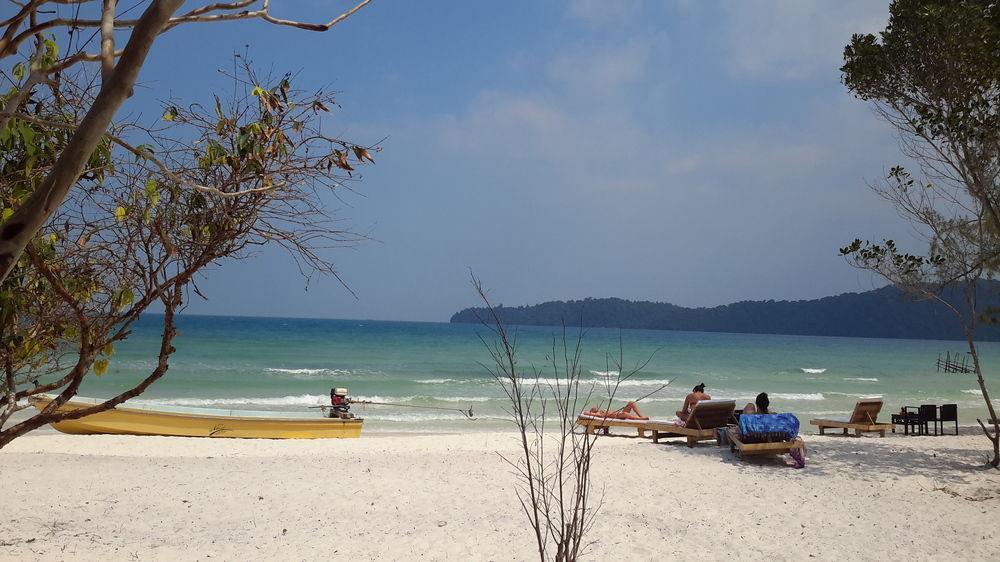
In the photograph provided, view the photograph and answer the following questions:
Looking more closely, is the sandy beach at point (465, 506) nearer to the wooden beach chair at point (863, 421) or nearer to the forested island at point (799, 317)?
the wooden beach chair at point (863, 421)

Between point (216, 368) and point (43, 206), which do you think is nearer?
point (43, 206)

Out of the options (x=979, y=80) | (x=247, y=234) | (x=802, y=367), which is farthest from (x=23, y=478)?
(x=802, y=367)

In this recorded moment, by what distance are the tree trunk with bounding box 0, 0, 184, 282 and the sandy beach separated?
4023 mm

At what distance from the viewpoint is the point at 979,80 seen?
8.83 m

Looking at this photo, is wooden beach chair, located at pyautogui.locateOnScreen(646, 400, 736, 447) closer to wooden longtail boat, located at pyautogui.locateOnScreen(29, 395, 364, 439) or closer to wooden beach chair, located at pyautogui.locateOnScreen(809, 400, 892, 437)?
wooden beach chair, located at pyautogui.locateOnScreen(809, 400, 892, 437)

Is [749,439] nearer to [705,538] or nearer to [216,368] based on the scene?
[705,538]

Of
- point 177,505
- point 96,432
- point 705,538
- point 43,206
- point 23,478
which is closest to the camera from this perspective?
point 43,206

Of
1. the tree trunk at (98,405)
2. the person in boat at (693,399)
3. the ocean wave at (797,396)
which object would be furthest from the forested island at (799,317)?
the tree trunk at (98,405)

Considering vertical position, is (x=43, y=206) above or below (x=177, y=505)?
above

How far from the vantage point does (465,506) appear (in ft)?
23.0

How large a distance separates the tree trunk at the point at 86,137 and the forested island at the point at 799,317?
8860cm

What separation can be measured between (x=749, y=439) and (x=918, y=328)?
367ft

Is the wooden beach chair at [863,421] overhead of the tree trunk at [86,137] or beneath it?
beneath

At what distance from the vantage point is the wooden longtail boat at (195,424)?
41.4 ft
